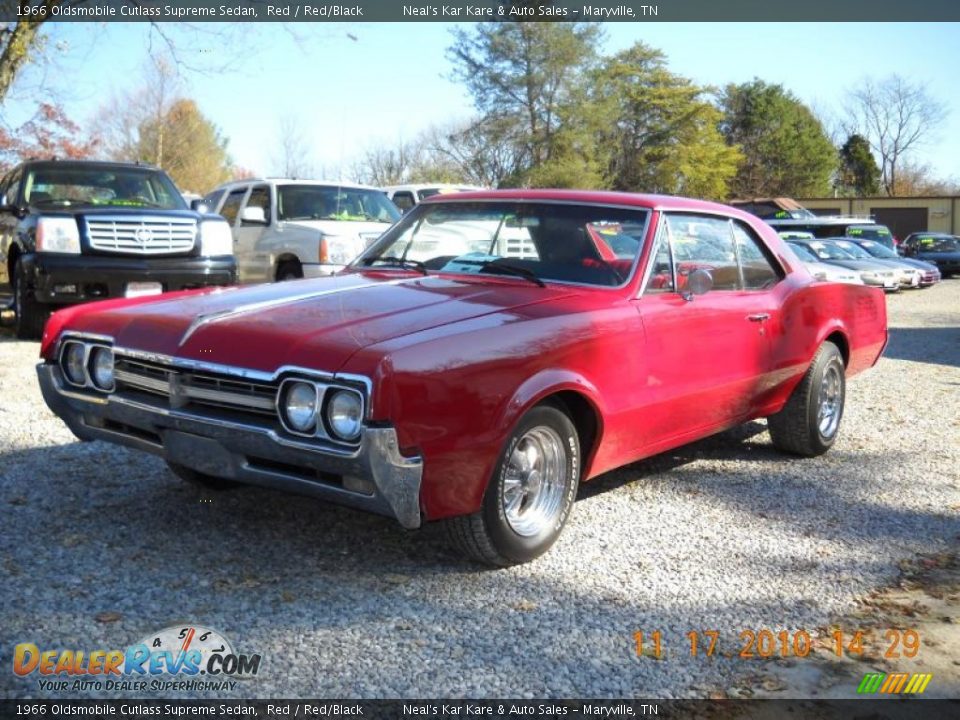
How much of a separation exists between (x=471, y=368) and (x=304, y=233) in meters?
8.32

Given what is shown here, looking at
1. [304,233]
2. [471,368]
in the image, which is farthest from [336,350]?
[304,233]

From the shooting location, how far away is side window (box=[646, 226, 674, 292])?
4.74 meters

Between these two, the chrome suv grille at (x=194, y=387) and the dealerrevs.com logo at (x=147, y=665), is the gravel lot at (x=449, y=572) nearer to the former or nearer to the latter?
the dealerrevs.com logo at (x=147, y=665)

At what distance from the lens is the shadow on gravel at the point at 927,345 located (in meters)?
11.3

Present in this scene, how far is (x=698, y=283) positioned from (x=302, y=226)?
24.9ft

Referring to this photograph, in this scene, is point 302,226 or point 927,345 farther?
point 927,345

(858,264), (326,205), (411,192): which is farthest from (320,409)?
(858,264)

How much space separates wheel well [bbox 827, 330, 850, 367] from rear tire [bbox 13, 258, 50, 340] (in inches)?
292

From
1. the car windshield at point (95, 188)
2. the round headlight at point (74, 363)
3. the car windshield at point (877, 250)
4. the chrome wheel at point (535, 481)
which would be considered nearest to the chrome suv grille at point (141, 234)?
the car windshield at point (95, 188)

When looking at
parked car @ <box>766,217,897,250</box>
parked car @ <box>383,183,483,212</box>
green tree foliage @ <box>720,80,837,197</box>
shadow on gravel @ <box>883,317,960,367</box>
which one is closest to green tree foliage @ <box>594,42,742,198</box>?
green tree foliage @ <box>720,80,837,197</box>

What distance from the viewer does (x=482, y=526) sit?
3734mm

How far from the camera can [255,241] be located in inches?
485

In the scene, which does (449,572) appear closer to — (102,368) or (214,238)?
(102,368)

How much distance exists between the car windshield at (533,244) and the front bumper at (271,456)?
1592 millimetres
